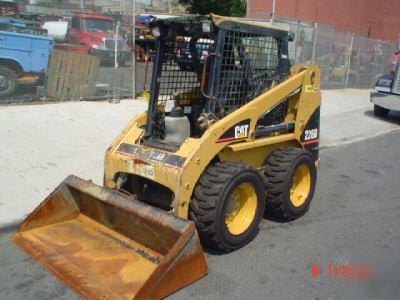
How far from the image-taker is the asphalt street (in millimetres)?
3516

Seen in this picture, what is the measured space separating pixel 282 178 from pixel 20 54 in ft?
25.1

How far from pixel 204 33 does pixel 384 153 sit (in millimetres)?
6037

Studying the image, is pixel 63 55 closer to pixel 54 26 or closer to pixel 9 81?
pixel 9 81

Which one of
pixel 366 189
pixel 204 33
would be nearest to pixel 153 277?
pixel 204 33

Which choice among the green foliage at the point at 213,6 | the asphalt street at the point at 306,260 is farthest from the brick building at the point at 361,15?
the asphalt street at the point at 306,260

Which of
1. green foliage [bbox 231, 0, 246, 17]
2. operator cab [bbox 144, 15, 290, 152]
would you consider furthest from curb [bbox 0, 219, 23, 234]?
green foliage [bbox 231, 0, 246, 17]

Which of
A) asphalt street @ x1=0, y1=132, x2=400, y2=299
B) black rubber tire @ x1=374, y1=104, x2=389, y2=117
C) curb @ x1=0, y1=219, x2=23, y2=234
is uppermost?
black rubber tire @ x1=374, y1=104, x2=389, y2=117

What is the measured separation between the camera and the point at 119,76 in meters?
11.4

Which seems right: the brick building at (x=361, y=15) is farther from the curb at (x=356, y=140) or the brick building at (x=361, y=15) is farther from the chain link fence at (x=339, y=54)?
the curb at (x=356, y=140)

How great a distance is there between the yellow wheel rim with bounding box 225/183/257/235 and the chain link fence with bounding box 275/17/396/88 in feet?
40.9

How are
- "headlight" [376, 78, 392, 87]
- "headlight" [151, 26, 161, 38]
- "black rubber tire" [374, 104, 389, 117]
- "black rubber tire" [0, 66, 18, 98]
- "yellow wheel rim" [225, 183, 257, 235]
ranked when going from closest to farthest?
"yellow wheel rim" [225, 183, 257, 235] < "headlight" [151, 26, 161, 38] < "black rubber tire" [0, 66, 18, 98] < "headlight" [376, 78, 392, 87] < "black rubber tire" [374, 104, 389, 117]

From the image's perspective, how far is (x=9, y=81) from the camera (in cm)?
957

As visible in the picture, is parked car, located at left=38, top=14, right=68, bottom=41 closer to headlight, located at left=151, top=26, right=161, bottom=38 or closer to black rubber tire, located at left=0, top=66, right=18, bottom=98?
black rubber tire, located at left=0, top=66, right=18, bottom=98

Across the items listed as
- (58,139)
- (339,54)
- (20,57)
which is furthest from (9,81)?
(339,54)
